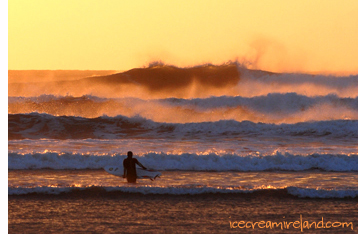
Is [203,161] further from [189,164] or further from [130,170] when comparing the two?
[130,170]

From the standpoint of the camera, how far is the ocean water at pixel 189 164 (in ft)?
24.4

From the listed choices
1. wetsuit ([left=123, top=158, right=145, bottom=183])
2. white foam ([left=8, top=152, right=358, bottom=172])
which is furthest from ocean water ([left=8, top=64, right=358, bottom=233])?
wetsuit ([left=123, top=158, right=145, bottom=183])

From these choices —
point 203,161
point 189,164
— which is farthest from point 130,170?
point 203,161

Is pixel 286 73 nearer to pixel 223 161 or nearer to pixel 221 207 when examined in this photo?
pixel 223 161

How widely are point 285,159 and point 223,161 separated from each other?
1.77 meters

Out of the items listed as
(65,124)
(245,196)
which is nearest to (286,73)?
(65,124)

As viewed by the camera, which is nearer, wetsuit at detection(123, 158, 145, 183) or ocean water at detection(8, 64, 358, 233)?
ocean water at detection(8, 64, 358, 233)

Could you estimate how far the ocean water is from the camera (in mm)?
7441

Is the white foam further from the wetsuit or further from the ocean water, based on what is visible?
the wetsuit

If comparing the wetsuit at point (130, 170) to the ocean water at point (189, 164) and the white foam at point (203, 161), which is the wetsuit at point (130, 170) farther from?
the white foam at point (203, 161)

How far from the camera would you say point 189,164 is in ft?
40.0

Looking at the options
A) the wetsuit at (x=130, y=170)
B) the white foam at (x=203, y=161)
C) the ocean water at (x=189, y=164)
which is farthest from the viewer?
the white foam at (x=203, y=161)

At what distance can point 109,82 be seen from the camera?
34844 millimetres

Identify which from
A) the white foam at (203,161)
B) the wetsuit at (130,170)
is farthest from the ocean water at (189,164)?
the wetsuit at (130,170)
